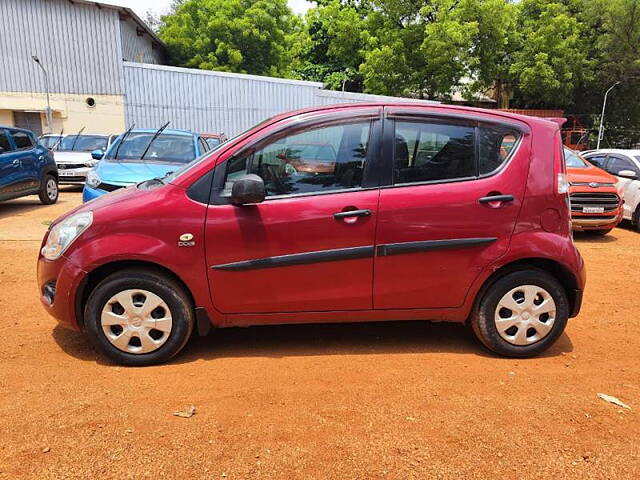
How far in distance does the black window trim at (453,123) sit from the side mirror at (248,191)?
0.91 meters

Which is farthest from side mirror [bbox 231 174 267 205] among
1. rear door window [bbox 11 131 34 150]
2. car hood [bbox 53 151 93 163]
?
car hood [bbox 53 151 93 163]

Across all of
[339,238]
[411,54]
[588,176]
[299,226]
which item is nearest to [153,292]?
[299,226]

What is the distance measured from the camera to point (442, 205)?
3426 millimetres

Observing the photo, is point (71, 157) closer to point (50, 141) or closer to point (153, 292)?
point (50, 141)

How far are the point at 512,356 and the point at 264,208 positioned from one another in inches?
84.8

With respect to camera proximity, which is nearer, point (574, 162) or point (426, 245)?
point (426, 245)

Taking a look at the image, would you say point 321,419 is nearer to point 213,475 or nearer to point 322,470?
point 322,470

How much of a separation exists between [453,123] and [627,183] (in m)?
8.16

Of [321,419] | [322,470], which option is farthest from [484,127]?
[322,470]

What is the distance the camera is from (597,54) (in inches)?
1112

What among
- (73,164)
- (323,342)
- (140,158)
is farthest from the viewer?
(73,164)

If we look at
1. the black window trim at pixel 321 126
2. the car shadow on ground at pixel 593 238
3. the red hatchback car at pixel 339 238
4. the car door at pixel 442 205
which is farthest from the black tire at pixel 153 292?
the car shadow on ground at pixel 593 238

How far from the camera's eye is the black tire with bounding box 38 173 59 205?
1081cm

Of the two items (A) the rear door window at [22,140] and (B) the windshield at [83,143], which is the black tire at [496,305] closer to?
(A) the rear door window at [22,140]
